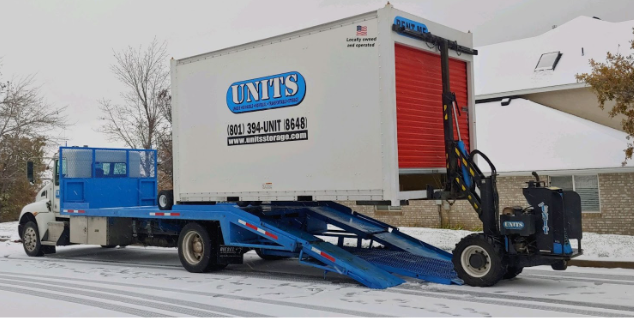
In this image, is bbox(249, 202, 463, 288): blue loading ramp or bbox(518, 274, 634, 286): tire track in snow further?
bbox(249, 202, 463, 288): blue loading ramp

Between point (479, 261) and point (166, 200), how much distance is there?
6127 mm

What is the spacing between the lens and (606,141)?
17562 millimetres

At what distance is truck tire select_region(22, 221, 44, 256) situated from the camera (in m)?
14.8

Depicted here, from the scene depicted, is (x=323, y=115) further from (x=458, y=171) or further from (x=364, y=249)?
(x=364, y=249)

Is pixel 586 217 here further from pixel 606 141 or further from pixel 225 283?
pixel 225 283

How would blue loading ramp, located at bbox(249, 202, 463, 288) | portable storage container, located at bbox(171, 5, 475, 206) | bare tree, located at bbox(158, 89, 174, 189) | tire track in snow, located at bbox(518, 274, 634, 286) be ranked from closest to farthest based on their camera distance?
tire track in snow, located at bbox(518, 274, 634, 286) → portable storage container, located at bbox(171, 5, 475, 206) → blue loading ramp, located at bbox(249, 202, 463, 288) → bare tree, located at bbox(158, 89, 174, 189)

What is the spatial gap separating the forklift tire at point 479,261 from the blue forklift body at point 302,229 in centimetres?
23

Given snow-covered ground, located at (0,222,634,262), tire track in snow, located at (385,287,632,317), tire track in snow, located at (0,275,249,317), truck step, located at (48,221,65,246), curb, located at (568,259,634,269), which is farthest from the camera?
truck step, located at (48,221,65,246)

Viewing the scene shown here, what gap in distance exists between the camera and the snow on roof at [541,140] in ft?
56.3

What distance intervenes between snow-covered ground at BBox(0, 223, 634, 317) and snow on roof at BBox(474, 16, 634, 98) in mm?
11744

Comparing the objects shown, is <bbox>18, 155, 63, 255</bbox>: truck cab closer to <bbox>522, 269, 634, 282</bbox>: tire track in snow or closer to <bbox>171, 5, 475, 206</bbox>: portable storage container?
<bbox>171, 5, 475, 206</bbox>: portable storage container

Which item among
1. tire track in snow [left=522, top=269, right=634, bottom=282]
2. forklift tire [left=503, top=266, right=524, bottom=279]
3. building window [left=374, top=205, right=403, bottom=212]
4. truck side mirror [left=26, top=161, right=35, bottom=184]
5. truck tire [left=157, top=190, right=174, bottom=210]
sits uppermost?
truck side mirror [left=26, top=161, right=35, bottom=184]

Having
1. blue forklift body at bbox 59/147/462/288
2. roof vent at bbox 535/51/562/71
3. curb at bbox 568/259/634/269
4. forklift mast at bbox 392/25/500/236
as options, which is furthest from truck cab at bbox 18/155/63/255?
roof vent at bbox 535/51/562/71

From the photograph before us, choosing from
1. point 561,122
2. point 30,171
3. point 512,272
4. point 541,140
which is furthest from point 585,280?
point 30,171
